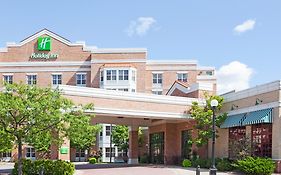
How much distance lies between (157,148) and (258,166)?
17875 millimetres

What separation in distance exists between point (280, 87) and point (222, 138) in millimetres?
7860

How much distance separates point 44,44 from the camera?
201 feet

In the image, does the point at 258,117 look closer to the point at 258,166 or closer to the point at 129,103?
the point at 258,166

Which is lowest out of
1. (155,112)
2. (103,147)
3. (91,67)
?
(103,147)

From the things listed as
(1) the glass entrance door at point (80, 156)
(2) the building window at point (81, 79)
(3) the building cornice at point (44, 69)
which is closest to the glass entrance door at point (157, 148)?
(1) the glass entrance door at point (80, 156)

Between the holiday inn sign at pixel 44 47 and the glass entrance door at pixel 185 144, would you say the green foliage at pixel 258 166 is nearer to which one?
the glass entrance door at pixel 185 144

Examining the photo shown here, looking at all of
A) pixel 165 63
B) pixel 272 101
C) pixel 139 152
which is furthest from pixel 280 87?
pixel 165 63

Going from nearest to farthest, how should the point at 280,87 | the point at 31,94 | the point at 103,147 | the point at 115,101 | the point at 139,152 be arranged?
the point at 31,94
the point at 280,87
the point at 115,101
the point at 139,152
the point at 103,147

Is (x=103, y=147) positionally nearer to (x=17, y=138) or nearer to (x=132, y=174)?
(x=132, y=174)

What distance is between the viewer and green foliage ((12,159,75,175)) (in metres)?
23.7

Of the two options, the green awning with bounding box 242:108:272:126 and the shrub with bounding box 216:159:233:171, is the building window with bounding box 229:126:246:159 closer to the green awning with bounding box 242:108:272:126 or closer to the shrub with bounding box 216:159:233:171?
the shrub with bounding box 216:159:233:171

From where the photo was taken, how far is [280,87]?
2641 cm

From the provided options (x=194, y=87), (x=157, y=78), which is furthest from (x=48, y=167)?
(x=157, y=78)

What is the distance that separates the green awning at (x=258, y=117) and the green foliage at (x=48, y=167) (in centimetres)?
1181
